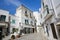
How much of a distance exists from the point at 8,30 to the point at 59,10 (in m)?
23.4

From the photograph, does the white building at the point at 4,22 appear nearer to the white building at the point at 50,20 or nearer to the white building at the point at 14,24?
the white building at the point at 14,24

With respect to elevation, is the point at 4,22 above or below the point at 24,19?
below

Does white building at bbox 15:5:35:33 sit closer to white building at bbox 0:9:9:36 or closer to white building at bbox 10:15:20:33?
white building at bbox 10:15:20:33

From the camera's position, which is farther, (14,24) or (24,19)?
(24,19)

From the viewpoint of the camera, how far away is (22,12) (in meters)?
39.2

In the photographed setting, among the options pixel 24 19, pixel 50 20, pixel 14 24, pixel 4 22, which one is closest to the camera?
pixel 50 20

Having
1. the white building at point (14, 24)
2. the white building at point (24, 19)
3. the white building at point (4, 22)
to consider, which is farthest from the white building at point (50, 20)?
the white building at point (24, 19)

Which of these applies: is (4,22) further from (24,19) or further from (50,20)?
(50,20)

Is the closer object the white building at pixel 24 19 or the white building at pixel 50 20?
the white building at pixel 50 20

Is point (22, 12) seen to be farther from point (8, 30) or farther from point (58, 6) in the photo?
point (58, 6)

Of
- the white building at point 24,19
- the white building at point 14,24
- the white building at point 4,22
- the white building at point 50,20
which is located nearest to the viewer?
the white building at point 50,20

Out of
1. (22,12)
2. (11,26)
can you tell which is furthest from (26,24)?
(11,26)

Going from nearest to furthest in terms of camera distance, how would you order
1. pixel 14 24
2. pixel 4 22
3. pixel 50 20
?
pixel 50 20, pixel 4 22, pixel 14 24

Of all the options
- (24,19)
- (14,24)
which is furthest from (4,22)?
(24,19)
